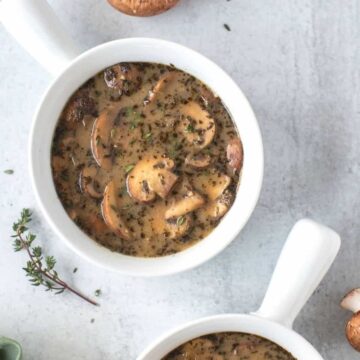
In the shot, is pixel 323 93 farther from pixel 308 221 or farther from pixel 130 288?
pixel 130 288

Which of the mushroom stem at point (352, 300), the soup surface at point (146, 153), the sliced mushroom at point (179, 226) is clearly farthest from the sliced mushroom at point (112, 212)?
the mushroom stem at point (352, 300)

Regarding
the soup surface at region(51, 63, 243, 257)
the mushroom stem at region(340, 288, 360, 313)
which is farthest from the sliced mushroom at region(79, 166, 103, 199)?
the mushroom stem at region(340, 288, 360, 313)

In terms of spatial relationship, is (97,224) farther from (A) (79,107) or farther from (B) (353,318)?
(B) (353,318)

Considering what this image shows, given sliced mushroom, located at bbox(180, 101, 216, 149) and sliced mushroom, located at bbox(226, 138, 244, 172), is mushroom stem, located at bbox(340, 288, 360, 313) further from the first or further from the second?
sliced mushroom, located at bbox(180, 101, 216, 149)

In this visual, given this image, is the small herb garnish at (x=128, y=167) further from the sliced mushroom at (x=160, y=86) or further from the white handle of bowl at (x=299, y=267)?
the white handle of bowl at (x=299, y=267)

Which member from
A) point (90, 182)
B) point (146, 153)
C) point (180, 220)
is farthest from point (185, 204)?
point (90, 182)

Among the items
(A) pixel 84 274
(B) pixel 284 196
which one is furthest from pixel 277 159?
(A) pixel 84 274
